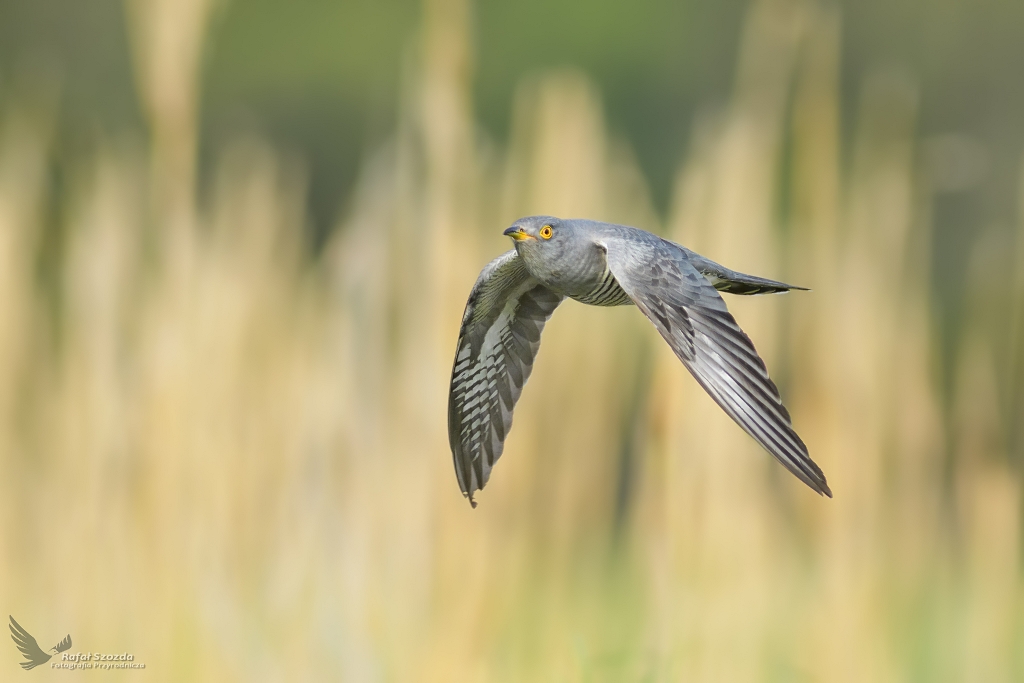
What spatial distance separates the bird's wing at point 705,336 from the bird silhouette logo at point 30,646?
1385 mm

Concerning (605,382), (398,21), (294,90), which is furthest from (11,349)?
(398,21)

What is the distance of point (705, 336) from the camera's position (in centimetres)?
154

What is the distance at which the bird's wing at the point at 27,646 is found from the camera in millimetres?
2219

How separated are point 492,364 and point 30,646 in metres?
1.10

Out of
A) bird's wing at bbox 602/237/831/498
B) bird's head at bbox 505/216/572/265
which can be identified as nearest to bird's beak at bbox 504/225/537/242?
bird's head at bbox 505/216/572/265

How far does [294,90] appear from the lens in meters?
9.35

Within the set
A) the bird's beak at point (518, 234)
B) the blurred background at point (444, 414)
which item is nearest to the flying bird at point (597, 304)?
the bird's beak at point (518, 234)

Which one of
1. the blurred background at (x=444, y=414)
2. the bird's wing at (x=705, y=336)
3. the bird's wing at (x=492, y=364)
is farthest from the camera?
the blurred background at (x=444, y=414)

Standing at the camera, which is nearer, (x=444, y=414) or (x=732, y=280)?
(x=732, y=280)

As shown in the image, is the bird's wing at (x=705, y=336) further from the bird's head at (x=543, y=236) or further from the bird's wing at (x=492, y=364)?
the bird's wing at (x=492, y=364)

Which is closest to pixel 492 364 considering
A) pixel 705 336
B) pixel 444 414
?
pixel 444 414

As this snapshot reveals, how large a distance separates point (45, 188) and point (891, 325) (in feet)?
6.28

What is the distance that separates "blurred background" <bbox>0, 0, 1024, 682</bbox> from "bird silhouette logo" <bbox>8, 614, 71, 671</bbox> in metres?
0.03

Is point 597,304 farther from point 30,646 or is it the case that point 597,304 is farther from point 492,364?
point 30,646
